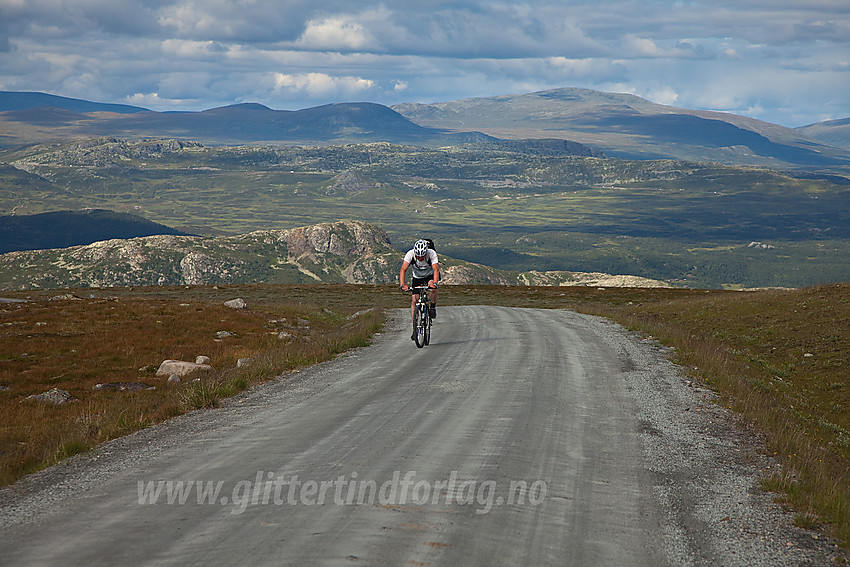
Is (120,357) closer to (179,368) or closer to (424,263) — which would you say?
(179,368)

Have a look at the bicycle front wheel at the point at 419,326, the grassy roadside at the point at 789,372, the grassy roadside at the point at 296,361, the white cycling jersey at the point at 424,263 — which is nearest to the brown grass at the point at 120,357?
the grassy roadside at the point at 296,361

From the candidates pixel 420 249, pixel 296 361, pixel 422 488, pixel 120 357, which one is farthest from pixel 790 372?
pixel 120 357

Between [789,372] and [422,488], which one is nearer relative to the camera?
[422,488]

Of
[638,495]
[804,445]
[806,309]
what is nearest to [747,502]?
[638,495]

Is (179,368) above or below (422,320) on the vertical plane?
below

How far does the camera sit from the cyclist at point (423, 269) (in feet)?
74.5

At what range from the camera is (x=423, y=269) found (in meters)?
23.4

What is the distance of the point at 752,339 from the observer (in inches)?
1296

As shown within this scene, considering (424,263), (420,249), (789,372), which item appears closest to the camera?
(420,249)

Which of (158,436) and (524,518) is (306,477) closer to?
(524,518)

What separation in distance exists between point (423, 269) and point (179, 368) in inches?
344

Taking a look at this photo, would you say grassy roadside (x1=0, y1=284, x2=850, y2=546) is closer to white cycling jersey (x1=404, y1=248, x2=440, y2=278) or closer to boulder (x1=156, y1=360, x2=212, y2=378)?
boulder (x1=156, y1=360, x2=212, y2=378)

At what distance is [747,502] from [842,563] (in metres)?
1.78

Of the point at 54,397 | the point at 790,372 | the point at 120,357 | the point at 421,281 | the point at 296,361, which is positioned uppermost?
the point at 421,281
